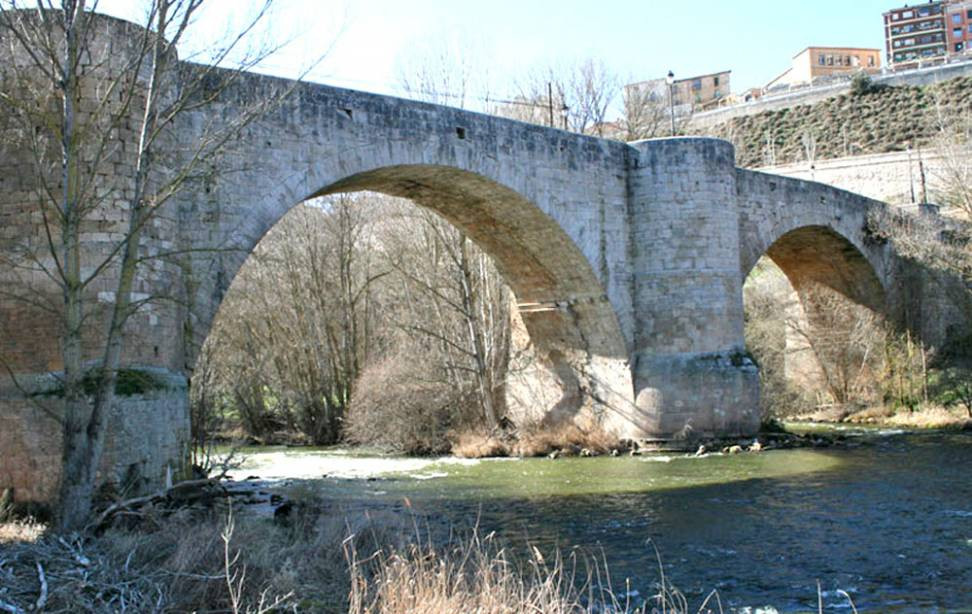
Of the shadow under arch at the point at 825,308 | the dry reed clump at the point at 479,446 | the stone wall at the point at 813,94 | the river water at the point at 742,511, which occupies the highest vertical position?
the stone wall at the point at 813,94

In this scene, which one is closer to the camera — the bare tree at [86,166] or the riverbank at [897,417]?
the bare tree at [86,166]

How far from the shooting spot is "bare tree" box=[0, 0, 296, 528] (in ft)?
25.5

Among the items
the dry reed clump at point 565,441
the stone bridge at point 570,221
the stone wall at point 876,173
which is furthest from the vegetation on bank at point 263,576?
the stone wall at point 876,173

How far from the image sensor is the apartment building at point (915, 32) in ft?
259

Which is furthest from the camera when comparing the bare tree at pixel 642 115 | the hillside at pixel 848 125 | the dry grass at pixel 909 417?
the hillside at pixel 848 125

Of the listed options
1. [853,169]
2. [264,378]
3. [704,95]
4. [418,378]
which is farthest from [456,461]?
[704,95]

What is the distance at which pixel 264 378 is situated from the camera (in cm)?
2466

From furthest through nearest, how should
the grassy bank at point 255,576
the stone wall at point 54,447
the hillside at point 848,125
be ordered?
the hillside at point 848,125 → the stone wall at point 54,447 → the grassy bank at point 255,576

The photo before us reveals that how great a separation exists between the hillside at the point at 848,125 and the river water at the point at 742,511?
107 feet

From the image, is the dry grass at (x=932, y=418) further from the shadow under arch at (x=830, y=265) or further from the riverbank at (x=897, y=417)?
the shadow under arch at (x=830, y=265)

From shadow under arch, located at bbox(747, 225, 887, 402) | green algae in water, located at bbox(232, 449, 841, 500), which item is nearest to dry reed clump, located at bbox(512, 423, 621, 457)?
green algae in water, located at bbox(232, 449, 841, 500)

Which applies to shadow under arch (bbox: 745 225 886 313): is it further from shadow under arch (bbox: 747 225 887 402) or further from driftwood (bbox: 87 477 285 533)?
driftwood (bbox: 87 477 285 533)

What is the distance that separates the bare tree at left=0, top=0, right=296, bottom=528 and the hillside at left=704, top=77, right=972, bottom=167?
4189cm

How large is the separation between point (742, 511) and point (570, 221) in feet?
23.5
